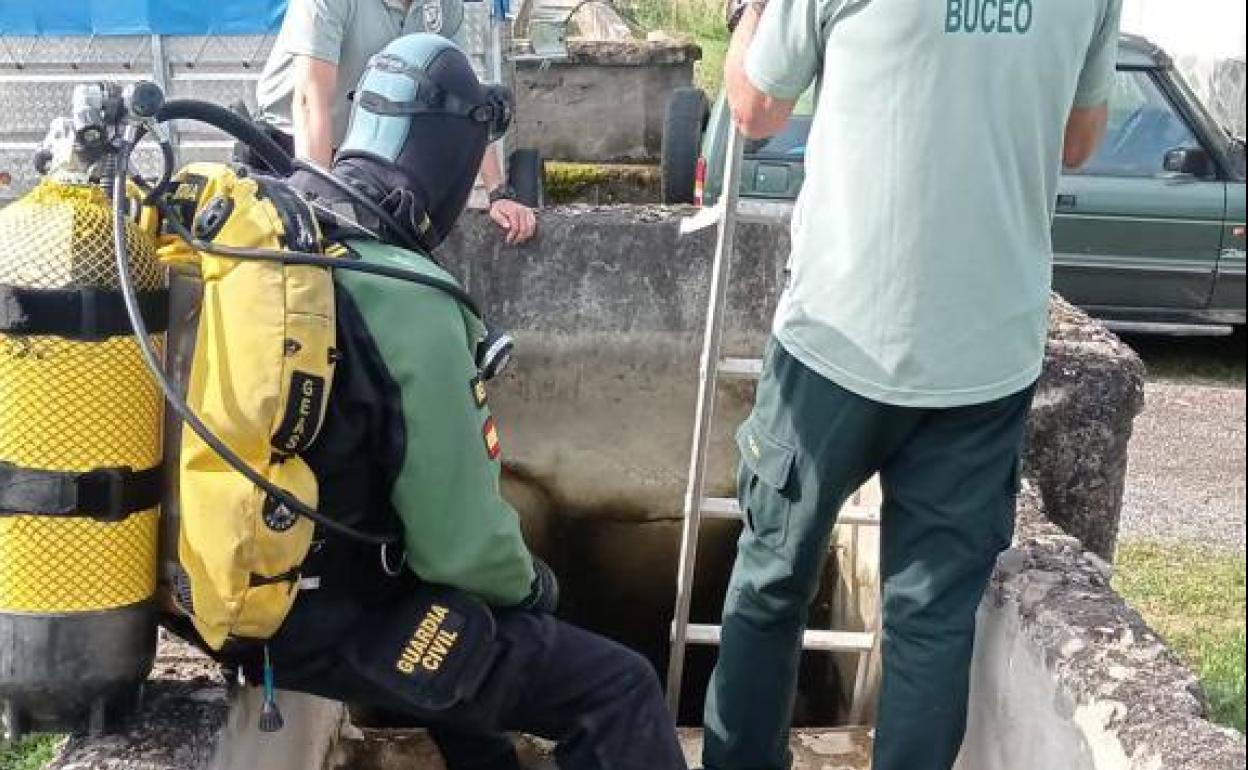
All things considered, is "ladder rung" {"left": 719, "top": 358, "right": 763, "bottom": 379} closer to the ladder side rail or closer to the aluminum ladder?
the aluminum ladder

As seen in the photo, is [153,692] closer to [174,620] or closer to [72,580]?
[174,620]

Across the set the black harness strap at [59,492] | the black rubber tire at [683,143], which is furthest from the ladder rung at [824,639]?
the black rubber tire at [683,143]

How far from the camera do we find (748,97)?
2.31 metres

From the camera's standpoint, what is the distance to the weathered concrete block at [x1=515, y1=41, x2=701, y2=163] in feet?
30.2

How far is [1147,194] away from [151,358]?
6.39m

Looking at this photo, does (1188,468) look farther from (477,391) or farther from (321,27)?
(477,391)

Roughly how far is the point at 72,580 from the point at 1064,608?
5.41ft

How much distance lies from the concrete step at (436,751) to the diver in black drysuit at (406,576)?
2.71 ft

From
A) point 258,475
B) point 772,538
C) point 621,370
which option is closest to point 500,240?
point 621,370

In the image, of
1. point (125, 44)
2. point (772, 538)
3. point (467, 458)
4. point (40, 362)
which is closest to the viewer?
point (40, 362)

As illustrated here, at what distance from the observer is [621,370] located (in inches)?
172

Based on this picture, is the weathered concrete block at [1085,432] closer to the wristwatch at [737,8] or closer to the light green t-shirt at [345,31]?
the wristwatch at [737,8]

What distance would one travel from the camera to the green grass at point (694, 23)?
25.3ft

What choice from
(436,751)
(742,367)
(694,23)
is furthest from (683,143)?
(436,751)
